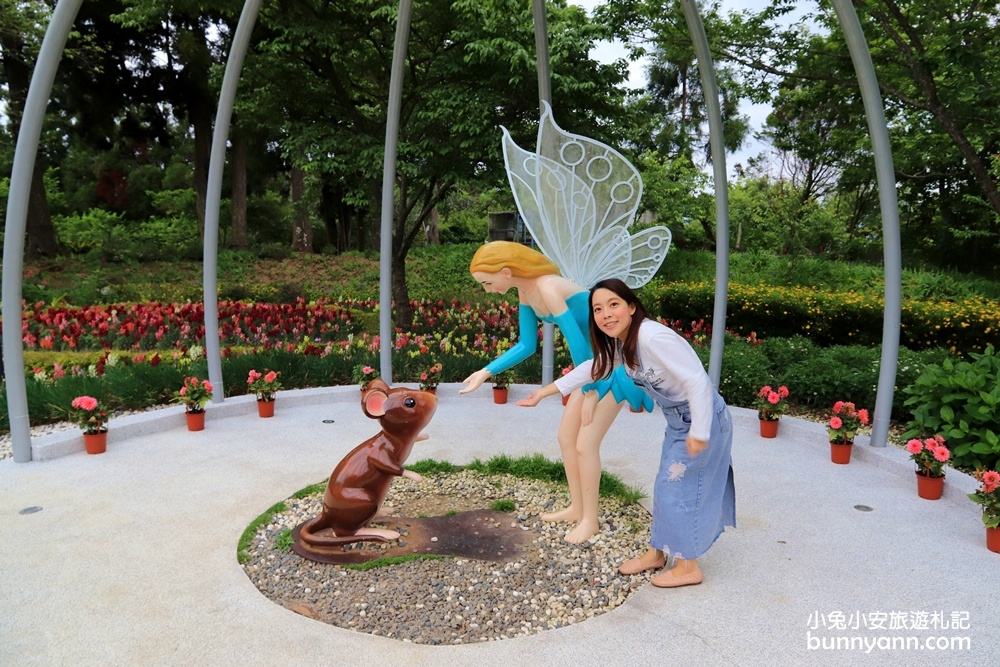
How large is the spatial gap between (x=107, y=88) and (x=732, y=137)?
17.6 meters

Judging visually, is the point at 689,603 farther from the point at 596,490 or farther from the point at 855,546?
the point at 855,546

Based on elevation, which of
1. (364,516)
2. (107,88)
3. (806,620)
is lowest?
(806,620)

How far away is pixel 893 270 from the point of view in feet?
17.0

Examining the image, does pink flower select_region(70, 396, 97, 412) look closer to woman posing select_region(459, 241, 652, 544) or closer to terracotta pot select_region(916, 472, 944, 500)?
woman posing select_region(459, 241, 652, 544)

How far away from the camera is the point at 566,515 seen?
409 cm

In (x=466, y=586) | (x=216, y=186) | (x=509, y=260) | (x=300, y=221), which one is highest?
(x=300, y=221)

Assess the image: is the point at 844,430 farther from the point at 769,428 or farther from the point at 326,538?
the point at 326,538

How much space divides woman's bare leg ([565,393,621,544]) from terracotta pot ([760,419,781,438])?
2.70 metres

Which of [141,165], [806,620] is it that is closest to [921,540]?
[806,620]

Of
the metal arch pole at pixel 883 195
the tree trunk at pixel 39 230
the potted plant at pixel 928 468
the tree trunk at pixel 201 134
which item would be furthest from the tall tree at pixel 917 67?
the tree trunk at pixel 39 230

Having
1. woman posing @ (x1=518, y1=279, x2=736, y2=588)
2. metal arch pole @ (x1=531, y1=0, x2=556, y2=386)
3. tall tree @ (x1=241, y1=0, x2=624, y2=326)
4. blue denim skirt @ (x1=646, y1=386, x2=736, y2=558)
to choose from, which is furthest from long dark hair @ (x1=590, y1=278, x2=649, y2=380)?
tall tree @ (x1=241, y1=0, x2=624, y2=326)

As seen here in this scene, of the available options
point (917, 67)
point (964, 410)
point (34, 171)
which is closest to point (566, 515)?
point (964, 410)

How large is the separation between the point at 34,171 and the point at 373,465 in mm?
15647

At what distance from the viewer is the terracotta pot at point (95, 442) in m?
5.38
